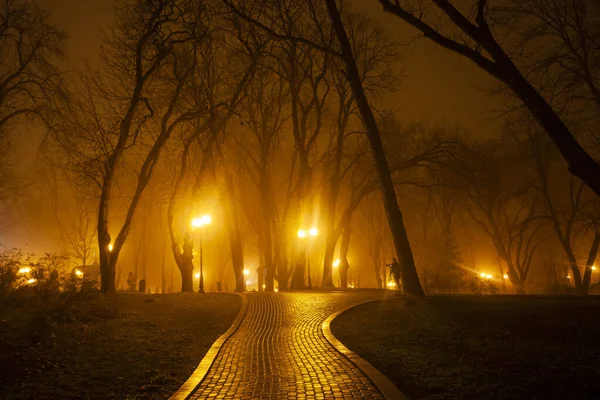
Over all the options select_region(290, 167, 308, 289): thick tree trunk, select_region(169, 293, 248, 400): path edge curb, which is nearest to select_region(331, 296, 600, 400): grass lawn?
select_region(169, 293, 248, 400): path edge curb

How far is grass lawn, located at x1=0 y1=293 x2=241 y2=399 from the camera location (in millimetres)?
6770


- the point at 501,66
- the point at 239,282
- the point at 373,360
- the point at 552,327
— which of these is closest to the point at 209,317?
the point at 373,360

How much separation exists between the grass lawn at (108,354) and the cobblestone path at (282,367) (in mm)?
686

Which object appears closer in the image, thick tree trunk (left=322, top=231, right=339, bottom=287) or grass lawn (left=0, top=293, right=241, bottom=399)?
grass lawn (left=0, top=293, right=241, bottom=399)

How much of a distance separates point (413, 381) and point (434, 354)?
1.63 meters

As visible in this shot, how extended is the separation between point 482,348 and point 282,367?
376 centimetres

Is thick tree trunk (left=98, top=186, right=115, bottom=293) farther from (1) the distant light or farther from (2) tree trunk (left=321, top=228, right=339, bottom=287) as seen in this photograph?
(2) tree trunk (left=321, top=228, right=339, bottom=287)

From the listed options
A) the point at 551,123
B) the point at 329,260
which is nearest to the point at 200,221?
the point at 329,260

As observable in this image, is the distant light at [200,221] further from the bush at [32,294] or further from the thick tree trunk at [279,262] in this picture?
the bush at [32,294]

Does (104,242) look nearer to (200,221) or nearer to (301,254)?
(200,221)

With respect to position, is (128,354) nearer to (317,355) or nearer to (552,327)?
(317,355)

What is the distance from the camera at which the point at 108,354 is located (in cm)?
866

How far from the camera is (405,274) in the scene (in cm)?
1420

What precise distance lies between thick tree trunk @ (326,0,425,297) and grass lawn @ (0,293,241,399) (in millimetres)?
5737
